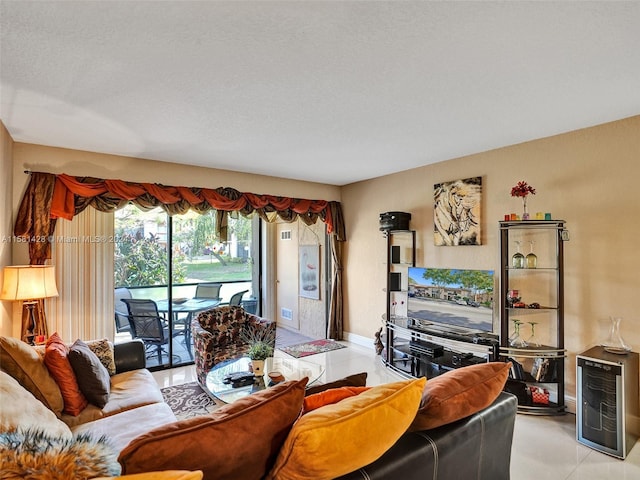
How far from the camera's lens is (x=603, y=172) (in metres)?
3.12

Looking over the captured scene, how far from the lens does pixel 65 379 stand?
2.32 metres

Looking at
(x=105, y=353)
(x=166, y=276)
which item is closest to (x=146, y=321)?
(x=166, y=276)

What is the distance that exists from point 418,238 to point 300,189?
6.29 ft

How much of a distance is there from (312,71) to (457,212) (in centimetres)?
268

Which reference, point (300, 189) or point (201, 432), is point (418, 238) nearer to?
point (300, 189)

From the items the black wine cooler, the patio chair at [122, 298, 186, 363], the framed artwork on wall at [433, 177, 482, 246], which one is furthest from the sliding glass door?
the black wine cooler

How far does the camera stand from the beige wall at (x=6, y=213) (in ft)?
9.93

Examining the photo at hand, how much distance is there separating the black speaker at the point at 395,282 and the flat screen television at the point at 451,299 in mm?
225

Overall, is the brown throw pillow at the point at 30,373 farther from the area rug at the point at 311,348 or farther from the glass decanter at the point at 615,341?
the glass decanter at the point at 615,341

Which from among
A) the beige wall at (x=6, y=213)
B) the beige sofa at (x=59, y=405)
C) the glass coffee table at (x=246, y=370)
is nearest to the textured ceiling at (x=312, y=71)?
the beige wall at (x=6, y=213)

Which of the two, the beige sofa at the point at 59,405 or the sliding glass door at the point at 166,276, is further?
the sliding glass door at the point at 166,276

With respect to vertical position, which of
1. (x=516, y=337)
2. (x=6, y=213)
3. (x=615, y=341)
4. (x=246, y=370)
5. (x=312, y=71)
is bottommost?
(x=246, y=370)

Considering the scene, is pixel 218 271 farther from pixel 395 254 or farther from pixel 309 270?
pixel 395 254

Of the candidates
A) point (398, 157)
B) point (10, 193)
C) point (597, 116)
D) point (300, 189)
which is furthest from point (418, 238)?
point (10, 193)
